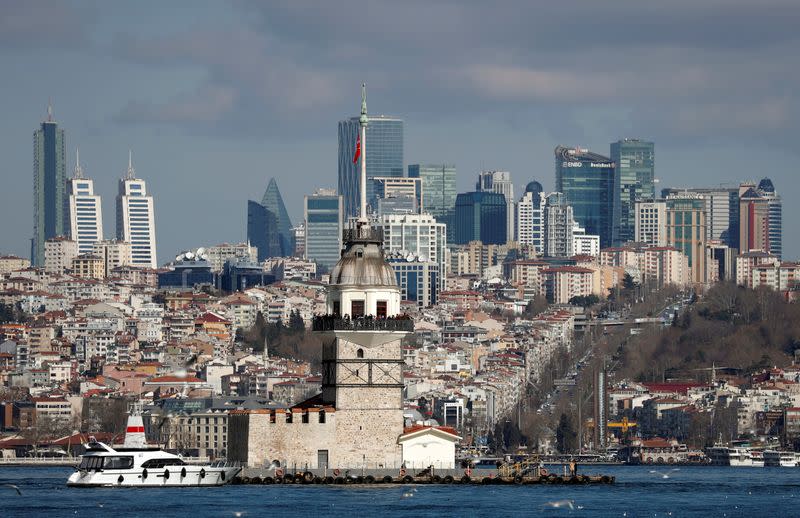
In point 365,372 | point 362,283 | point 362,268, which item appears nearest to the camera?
point 365,372

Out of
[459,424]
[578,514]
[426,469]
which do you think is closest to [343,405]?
[426,469]

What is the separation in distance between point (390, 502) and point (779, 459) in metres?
81.2

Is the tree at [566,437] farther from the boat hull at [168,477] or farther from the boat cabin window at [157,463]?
the boat cabin window at [157,463]

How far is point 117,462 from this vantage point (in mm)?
79812

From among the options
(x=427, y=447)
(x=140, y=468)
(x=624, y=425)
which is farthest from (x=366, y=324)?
(x=624, y=425)

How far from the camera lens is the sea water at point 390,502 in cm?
7125

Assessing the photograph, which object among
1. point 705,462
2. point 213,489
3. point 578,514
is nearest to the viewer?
point 578,514

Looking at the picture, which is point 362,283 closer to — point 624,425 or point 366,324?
point 366,324

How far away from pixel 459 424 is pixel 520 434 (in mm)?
10608

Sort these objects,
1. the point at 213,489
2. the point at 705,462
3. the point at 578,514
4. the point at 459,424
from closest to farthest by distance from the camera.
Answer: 1. the point at 578,514
2. the point at 213,489
3. the point at 705,462
4. the point at 459,424

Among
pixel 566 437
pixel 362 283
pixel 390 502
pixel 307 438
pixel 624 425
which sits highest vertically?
pixel 362 283

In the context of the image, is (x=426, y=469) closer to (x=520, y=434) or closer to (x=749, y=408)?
(x=520, y=434)

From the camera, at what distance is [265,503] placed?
73000mm

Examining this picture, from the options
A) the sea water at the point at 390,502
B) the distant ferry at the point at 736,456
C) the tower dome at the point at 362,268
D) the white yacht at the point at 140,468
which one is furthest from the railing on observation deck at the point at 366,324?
the distant ferry at the point at 736,456
